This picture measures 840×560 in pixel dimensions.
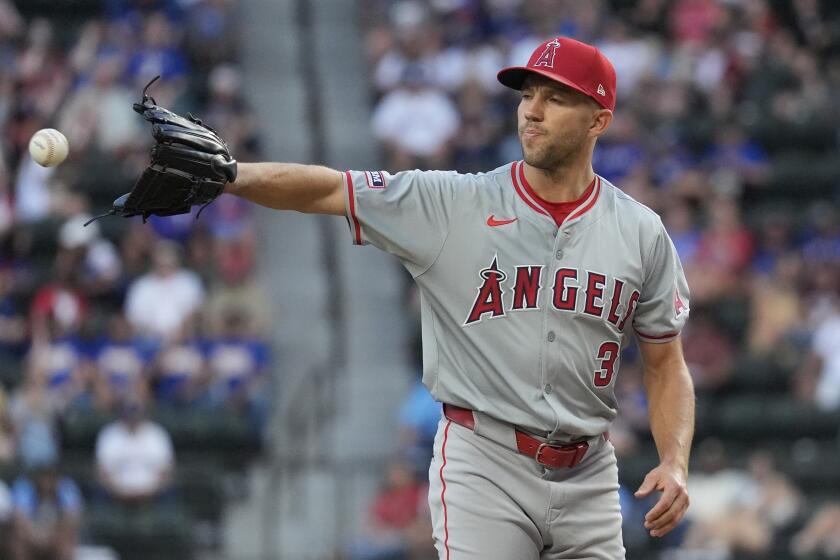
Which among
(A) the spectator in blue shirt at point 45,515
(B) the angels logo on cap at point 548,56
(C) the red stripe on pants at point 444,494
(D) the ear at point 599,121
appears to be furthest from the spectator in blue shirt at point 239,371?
(B) the angels logo on cap at point 548,56

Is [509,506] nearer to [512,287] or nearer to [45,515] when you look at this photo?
[512,287]

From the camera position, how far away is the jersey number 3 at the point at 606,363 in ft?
16.3

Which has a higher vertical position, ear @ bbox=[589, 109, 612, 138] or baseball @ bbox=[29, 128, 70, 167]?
ear @ bbox=[589, 109, 612, 138]

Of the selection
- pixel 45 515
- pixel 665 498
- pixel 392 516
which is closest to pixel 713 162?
pixel 392 516

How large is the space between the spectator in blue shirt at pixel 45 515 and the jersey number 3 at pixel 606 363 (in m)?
5.89

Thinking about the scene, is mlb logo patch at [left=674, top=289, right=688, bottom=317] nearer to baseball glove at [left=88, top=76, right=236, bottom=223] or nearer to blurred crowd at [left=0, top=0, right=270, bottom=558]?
baseball glove at [left=88, top=76, right=236, bottom=223]

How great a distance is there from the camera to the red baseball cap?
486 centimetres

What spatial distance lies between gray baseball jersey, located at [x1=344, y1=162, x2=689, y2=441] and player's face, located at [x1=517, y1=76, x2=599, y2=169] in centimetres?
19

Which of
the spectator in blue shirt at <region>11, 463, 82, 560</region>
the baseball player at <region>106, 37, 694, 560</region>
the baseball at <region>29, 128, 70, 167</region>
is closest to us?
the baseball player at <region>106, 37, 694, 560</region>

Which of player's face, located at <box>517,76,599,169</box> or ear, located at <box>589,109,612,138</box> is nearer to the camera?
player's face, located at <box>517,76,599,169</box>

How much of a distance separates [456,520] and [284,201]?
1152 mm

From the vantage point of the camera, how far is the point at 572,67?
16.0 feet

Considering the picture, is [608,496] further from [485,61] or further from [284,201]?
[485,61]

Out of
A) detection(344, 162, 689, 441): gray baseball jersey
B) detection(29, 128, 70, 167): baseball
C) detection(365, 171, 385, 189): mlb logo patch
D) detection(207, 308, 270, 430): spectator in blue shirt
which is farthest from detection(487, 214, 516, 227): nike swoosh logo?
detection(207, 308, 270, 430): spectator in blue shirt
